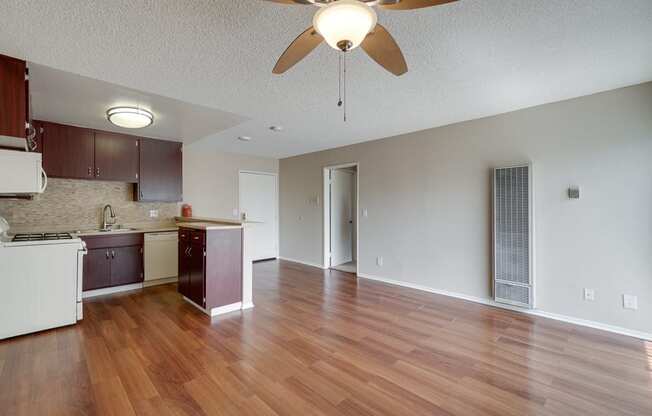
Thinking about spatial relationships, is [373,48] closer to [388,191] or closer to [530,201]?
[530,201]

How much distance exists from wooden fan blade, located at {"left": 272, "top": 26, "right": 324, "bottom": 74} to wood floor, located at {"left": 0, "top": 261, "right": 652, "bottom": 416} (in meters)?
2.02

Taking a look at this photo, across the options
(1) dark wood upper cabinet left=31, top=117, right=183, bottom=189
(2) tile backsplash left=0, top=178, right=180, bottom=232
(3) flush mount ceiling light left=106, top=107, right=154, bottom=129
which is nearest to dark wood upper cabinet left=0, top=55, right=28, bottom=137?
(3) flush mount ceiling light left=106, top=107, right=154, bottom=129

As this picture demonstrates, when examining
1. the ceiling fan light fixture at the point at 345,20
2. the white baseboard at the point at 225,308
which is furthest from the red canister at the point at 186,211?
the ceiling fan light fixture at the point at 345,20

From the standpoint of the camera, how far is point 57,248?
280 centimetres

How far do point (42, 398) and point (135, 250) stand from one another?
2.60 meters

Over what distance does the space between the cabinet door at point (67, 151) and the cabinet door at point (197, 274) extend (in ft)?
6.81

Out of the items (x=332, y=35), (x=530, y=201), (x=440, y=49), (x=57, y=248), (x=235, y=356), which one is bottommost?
(x=235, y=356)

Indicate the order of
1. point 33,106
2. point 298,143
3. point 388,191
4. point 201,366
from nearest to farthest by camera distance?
1. point 201,366
2. point 33,106
3. point 388,191
4. point 298,143

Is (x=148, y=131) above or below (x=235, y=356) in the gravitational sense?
above

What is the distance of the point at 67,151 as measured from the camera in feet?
12.5

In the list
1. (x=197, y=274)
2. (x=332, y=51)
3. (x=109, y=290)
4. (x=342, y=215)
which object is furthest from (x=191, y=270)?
(x=342, y=215)

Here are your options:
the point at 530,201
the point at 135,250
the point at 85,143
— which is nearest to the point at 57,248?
the point at 135,250

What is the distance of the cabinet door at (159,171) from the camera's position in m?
4.45

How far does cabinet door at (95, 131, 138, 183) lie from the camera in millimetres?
4055
